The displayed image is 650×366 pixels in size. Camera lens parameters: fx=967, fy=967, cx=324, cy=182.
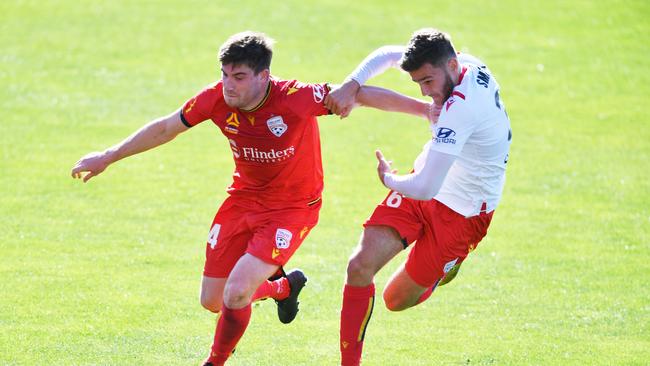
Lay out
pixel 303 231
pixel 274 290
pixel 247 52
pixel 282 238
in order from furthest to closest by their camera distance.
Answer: pixel 274 290 → pixel 303 231 → pixel 282 238 → pixel 247 52

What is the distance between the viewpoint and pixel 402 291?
761cm

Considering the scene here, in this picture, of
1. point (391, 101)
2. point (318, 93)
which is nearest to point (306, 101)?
point (318, 93)

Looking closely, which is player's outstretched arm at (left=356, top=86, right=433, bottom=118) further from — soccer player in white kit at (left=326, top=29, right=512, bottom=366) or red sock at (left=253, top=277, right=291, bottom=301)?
red sock at (left=253, top=277, right=291, bottom=301)

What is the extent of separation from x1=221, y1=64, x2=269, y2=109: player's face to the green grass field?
2104 mm

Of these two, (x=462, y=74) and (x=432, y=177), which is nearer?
(x=432, y=177)

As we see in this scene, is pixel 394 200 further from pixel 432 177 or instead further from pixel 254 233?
pixel 254 233

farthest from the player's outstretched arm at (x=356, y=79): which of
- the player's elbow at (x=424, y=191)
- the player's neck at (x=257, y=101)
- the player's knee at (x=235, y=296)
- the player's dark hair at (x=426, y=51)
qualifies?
the player's knee at (x=235, y=296)

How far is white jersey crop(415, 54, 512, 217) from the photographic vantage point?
6664mm

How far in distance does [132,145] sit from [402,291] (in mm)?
2372

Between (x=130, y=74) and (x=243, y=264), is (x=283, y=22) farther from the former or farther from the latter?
(x=243, y=264)

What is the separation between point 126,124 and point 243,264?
333 inches

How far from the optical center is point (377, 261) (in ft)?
23.3

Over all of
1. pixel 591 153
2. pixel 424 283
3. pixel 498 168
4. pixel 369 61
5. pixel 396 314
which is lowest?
pixel 591 153

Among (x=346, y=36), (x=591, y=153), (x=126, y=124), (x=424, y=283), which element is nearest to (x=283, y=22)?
(x=346, y=36)
